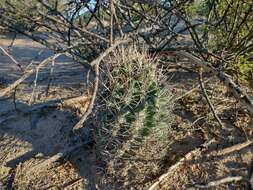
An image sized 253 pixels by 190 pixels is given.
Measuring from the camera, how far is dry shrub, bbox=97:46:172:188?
3.12 meters

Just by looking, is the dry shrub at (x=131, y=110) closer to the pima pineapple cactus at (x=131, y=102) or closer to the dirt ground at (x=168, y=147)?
the pima pineapple cactus at (x=131, y=102)

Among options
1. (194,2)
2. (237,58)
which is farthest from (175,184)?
(194,2)

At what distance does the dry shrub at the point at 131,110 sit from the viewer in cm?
312

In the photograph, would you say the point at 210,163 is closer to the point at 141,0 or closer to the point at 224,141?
the point at 224,141

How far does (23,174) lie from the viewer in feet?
12.8

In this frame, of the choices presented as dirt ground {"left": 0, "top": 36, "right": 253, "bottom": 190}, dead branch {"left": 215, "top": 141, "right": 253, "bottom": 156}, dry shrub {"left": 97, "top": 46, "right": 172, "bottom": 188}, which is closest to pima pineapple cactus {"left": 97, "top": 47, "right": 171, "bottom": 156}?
dry shrub {"left": 97, "top": 46, "right": 172, "bottom": 188}

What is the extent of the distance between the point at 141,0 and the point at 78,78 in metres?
2.39

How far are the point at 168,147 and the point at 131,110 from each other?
30.5 inches

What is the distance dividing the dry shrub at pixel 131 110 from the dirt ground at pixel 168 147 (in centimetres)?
27

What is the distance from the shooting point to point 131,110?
3.12 metres

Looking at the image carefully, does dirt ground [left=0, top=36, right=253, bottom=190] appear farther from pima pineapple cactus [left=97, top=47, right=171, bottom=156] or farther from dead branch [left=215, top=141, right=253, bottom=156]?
pima pineapple cactus [left=97, top=47, right=171, bottom=156]

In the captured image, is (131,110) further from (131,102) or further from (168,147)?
(168,147)

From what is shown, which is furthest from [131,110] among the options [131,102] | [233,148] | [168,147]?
[233,148]

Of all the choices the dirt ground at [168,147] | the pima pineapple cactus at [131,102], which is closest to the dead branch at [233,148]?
the dirt ground at [168,147]
